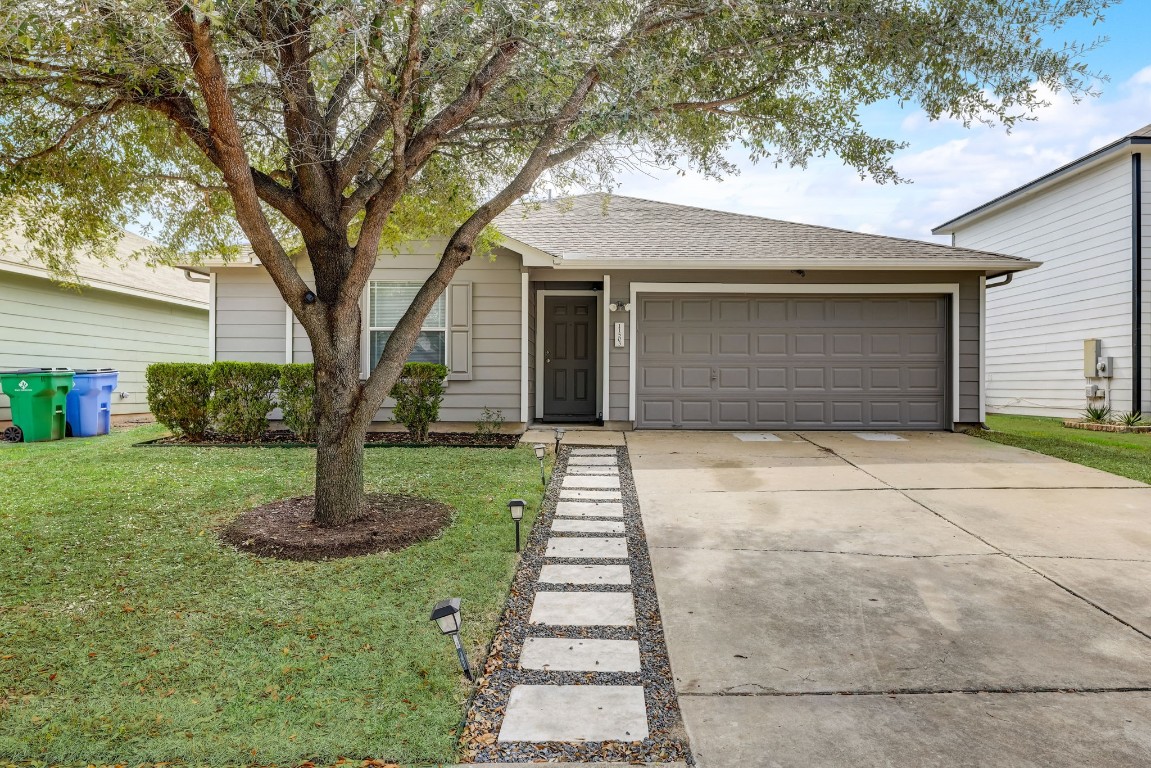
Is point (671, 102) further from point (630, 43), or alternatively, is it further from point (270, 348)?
point (270, 348)

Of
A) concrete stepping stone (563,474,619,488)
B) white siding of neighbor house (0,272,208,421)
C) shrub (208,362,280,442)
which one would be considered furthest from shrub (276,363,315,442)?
concrete stepping stone (563,474,619,488)

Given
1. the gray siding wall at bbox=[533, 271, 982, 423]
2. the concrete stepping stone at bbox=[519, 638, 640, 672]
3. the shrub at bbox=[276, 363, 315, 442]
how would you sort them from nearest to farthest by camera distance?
the concrete stepping stone at bbox=[519, 638, 640, 672] < the shrub at bbox=[276, 363, 315, 442] < the gray siding wall at bbox=[533, 271, 982, 423]

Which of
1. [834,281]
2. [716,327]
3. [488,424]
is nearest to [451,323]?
[488,424]

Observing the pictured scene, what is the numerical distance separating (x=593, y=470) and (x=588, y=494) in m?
1.05

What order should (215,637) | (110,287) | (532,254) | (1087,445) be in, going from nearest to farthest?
(215,637) < (1087,445) < (532,254) < (110,287)

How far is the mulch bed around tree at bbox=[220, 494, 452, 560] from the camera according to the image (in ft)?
12.6

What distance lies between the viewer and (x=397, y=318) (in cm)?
930

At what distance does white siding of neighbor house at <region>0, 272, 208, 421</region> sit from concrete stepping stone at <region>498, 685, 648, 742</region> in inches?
345

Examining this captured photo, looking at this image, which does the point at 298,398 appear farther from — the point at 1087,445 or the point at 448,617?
the point at 1087,445

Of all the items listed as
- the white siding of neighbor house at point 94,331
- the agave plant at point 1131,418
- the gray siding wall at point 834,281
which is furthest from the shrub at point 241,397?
the agave plant at point 1131,418

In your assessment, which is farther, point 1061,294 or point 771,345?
point 1061,294

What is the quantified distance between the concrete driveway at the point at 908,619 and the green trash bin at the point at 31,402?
8.21 metres

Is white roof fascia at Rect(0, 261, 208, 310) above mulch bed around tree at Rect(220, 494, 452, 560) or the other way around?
above

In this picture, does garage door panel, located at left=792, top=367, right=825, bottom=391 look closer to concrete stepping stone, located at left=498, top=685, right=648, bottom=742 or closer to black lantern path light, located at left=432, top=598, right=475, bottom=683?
concrete stepping stone, located at left=498, top=685, right=648, bottom=742
